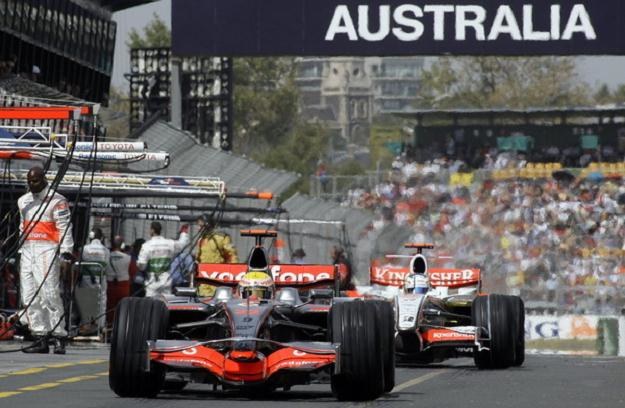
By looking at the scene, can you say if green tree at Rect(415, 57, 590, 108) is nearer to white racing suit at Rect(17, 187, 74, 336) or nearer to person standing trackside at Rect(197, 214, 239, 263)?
person standing trackside at Rect(197, 214, 239, 263)

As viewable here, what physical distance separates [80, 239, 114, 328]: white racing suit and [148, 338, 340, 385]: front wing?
10.3 metres

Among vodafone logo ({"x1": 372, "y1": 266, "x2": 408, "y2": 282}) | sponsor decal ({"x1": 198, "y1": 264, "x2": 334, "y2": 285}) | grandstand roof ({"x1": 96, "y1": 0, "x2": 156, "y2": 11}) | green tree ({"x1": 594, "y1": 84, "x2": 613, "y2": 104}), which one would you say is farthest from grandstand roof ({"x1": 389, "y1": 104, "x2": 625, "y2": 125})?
sponsor decal ({"x1": 198, "y1": 264, "x2": 334, "y2": 285})

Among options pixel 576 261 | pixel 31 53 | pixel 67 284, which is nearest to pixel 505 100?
pixel 576 261

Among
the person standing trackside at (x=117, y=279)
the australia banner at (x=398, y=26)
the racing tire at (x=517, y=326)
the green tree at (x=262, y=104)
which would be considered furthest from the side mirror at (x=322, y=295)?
the green tree at (x=262, y=104)

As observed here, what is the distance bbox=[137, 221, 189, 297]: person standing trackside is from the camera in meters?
23.8

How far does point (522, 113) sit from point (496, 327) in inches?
1234

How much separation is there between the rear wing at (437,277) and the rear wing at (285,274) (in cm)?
566

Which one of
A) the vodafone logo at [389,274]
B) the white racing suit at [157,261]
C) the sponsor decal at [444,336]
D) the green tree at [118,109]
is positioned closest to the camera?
the sponsor decal at [444,336]

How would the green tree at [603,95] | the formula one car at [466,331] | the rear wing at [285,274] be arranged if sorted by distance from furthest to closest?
the green tree at [603,95] < the formula one car at [466,331] < the rear wing at [285,274]

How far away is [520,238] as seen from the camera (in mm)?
38750

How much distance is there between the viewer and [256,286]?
13711 millimetres

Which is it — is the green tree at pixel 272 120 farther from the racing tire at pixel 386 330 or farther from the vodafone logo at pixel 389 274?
the racing tire at pixel 386 330

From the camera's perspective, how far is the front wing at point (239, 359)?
11969 mm

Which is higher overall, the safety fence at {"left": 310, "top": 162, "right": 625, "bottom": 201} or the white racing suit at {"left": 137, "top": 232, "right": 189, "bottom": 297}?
the safety fence at {"left": 310, "top": 162, "right": 625, "bottom": 201}
